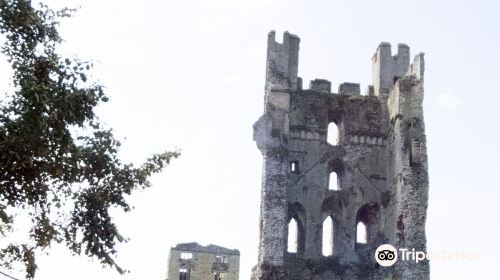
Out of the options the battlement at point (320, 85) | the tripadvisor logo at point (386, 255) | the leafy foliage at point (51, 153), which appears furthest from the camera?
the battlement at point (320, 85)

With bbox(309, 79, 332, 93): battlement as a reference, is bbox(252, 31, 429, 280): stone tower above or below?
below

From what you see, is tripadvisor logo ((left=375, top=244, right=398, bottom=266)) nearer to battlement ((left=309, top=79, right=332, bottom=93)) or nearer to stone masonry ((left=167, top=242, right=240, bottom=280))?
battlement ((left=309, top=79, right=332, bottom=93))

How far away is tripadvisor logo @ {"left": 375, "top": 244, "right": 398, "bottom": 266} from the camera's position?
23.4 metres

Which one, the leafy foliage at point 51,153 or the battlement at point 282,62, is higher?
the battlement at point 282,62

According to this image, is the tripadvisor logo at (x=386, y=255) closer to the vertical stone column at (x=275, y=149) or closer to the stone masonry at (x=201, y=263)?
the vertical stone column at (x=275, y=149)

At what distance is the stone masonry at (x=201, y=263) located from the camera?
51438 mm

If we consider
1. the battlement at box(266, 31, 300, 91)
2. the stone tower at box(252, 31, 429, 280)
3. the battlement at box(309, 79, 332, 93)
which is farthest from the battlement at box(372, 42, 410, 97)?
the battlement at box(266, 31, 300, 91)

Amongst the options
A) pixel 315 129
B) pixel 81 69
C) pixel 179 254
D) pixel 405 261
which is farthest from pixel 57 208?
pixel 179 254

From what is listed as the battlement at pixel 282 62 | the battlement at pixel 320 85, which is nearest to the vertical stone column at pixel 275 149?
the battlement at pixel 282 62

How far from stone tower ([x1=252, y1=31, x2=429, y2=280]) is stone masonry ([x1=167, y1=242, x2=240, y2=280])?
89.6ft

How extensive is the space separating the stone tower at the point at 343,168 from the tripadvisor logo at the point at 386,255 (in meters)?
0.20

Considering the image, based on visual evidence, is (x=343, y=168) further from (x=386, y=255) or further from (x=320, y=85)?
(x=386, y=255)

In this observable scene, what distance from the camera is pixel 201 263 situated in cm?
5188

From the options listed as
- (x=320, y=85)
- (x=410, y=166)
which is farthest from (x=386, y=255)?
(x=320, y=85)
